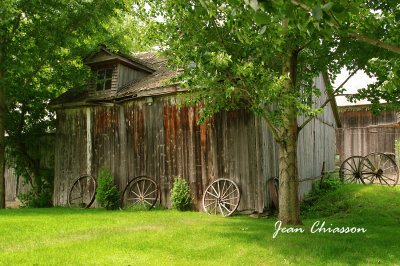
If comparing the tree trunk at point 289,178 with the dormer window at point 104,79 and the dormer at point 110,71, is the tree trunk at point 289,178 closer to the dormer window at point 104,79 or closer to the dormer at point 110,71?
the dormer at point 110,71

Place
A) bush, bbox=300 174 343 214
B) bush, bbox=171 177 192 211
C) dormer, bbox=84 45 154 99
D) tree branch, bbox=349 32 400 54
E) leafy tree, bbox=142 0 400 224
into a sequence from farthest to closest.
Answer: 1. dormer, bbox=84 45 154 99
2. bush, bbox=300 174 343 214
3. bush, bbox=171 177 192 211
4. leafy tree, bbox=142 0 400 224
5. tree branch, bbox=349 32 400 54

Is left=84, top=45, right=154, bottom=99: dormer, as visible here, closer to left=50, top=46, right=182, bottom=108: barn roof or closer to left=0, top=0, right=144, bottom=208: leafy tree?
left=50, top=46, right=182, bottom=108: barn roof

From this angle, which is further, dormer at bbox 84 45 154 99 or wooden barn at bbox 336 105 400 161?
wooden barn at bbox 336 105 400 161

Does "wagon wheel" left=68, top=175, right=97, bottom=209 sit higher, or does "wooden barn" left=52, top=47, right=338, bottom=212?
"wooden barn" left=52, top=47, right=338, bottom=212

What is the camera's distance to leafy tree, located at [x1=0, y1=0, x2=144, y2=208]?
1048 cm

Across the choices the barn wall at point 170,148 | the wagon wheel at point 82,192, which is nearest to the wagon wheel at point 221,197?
the barn wall at point 170,148

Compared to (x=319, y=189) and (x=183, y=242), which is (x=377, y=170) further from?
(x=183, y=242)

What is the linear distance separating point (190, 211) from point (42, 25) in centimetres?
763

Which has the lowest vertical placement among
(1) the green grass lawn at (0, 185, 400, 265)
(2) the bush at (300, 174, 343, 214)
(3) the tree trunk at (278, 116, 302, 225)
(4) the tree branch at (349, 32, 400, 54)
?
(2) the bush at (300, 174, 343, 214)

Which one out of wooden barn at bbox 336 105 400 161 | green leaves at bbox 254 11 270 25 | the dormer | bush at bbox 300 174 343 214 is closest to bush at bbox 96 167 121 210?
the dormer

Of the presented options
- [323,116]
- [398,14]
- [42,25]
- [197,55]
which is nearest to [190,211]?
[197,55]

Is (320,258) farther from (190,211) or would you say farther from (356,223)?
(190,211)

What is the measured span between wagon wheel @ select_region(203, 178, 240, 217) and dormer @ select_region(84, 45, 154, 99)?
4.84 metres

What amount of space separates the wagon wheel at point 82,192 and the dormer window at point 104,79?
322 cm
